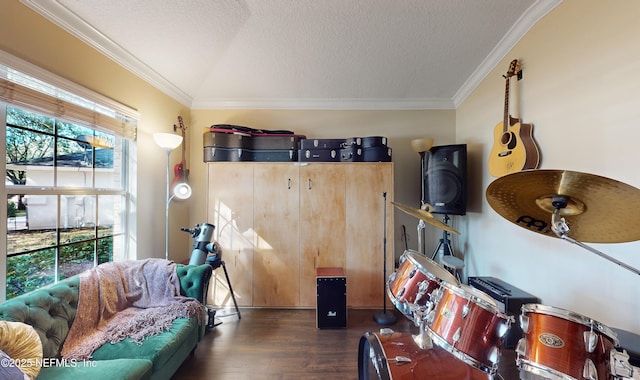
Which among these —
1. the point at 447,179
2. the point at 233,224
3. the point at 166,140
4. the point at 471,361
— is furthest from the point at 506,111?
the point at 166,140

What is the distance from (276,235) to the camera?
2793mm

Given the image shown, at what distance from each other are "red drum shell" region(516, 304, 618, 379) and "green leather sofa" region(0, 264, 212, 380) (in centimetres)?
178

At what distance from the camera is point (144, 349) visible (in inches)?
55.4

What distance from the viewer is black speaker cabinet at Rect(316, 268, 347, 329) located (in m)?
2.39

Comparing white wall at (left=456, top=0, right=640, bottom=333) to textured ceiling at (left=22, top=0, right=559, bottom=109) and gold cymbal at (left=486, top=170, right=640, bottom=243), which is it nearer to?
gold cymbal at (left=486, top=170, right=640, bottom=243)

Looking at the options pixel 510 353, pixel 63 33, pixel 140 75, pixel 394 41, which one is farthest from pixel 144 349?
pixel 394 41

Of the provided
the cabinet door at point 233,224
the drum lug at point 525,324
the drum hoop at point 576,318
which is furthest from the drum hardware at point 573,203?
the cabinet door at point 233,224

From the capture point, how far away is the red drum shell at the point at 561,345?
83cm

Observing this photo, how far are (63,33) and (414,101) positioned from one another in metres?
3.30

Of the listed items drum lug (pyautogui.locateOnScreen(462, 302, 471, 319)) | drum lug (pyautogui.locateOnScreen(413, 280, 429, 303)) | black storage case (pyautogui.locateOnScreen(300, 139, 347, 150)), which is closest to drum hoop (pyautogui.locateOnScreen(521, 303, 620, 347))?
drum lug (pyautogui.locateOnScreen(462, 302, 471, 319))

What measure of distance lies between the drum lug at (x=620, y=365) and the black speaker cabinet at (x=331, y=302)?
1801 millimetres

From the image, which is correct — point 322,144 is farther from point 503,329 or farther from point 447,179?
point 503,329

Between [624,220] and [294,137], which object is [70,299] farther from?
[624,220]

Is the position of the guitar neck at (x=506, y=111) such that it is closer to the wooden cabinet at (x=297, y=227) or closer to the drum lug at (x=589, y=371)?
the wooden cabinet at (x=297, y=227)
